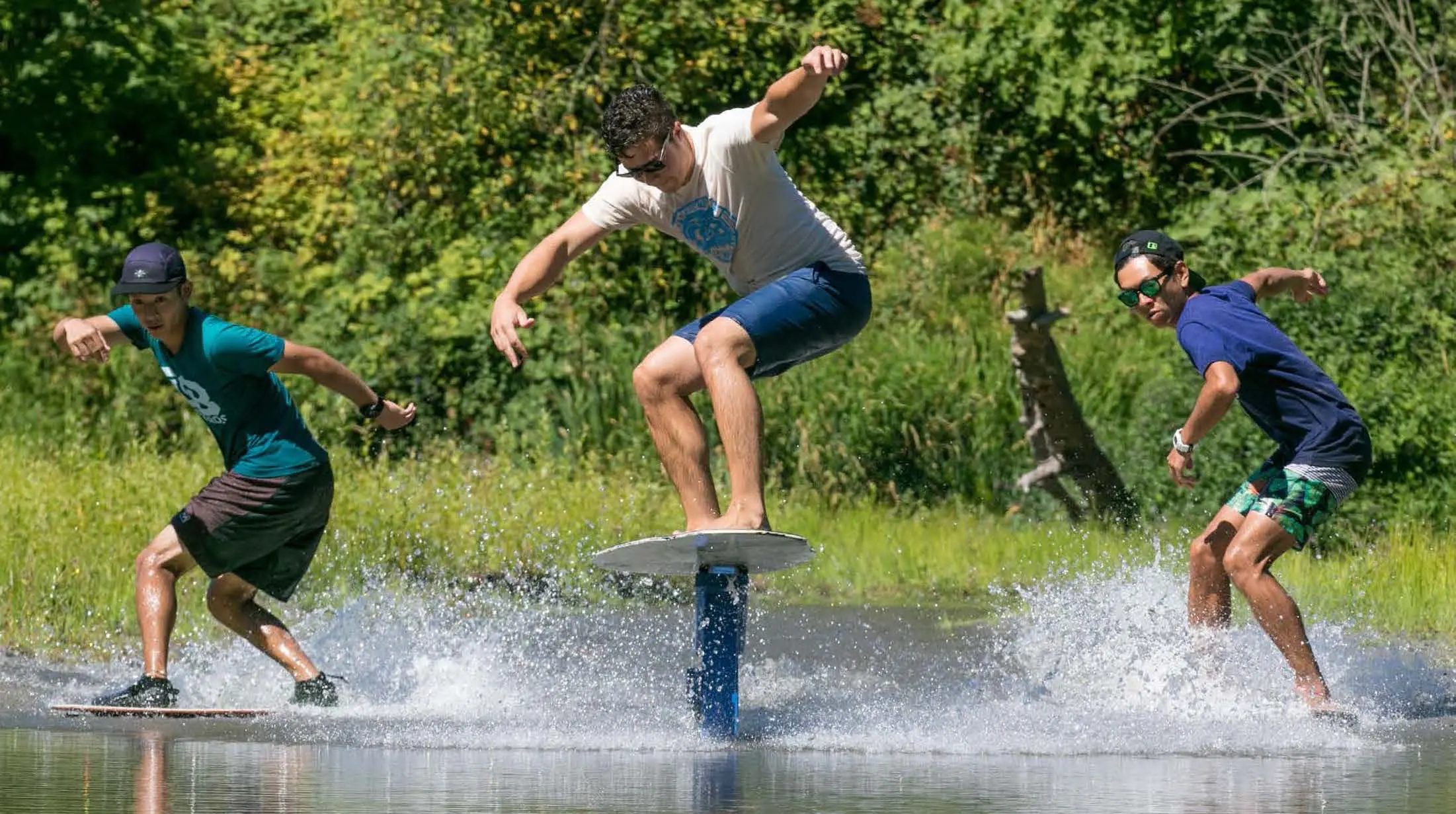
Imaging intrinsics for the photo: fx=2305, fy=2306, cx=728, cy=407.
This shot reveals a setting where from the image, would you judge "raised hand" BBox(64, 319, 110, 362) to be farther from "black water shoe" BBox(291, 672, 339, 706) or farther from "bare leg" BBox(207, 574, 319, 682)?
"black water shoe" BBox(291, 672, 339, 706)

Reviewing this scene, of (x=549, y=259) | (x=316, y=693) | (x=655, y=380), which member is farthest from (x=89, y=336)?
(x=655, y=380)

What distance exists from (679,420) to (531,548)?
195 inches

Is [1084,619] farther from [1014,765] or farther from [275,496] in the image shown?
[275,496]

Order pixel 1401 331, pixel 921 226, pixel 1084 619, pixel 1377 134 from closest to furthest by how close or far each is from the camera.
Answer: pixel 1084 619
pixel 1401 331
pixel 1377 134
pixel 921 226

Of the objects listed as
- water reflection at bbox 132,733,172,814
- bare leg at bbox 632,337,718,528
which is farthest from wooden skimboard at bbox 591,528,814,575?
water reflection at bbox 132,733,172,814

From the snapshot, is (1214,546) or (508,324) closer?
(508,324)

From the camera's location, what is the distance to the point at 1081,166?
21016 mm

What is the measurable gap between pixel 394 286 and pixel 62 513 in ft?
18.4

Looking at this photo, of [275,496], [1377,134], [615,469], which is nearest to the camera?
[275,496]

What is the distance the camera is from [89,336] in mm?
8219

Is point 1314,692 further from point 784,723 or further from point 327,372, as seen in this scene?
point 327,372

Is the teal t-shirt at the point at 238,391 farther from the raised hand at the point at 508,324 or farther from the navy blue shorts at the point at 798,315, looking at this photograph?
the navy blue shorts at the point at 798,315

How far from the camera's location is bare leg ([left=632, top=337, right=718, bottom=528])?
7.86 metres

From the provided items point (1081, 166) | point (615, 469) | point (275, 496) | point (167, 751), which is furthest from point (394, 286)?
point (167, 751)
